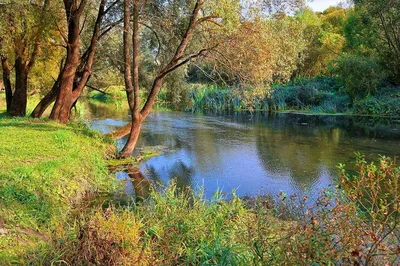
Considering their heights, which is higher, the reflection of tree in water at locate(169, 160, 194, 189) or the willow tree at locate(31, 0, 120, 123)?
the willow tree at locate(31, 0, 120, 123)

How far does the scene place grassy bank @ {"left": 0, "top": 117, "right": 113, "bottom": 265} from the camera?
5043 mm

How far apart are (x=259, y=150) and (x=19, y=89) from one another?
9645mm

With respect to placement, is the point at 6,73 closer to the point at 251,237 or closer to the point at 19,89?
the point at 19,89

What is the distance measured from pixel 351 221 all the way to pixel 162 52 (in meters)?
11.8

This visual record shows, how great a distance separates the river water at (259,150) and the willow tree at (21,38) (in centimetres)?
455

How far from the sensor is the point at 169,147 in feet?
49.4

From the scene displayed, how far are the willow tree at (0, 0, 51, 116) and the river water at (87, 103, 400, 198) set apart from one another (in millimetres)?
4553

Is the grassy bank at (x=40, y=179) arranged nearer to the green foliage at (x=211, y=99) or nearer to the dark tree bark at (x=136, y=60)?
the dark tree bark at (x=136, y=60)

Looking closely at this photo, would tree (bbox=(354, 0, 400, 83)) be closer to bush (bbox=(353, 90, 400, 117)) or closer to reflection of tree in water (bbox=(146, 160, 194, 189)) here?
bush (bbox=(353, 90, 400, 117))

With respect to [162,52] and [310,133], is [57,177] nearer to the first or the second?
[162,52]

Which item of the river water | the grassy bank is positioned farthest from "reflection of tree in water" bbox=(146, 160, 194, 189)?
the grassy bank

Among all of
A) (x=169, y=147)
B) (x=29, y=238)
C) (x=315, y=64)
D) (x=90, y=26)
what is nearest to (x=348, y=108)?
(x=315, y=64)

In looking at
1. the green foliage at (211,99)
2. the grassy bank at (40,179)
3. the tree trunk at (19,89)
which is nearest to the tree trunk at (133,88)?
the grassy bank at (40,179)

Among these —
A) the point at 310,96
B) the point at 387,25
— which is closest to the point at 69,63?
the point at 310,96
